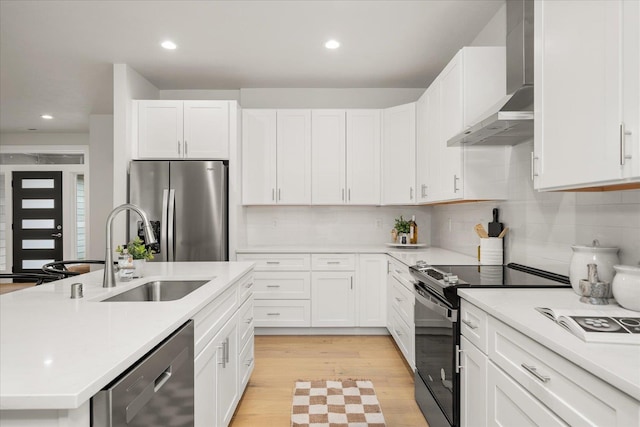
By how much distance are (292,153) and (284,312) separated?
5.59ft

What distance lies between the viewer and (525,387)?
1320 millimetres

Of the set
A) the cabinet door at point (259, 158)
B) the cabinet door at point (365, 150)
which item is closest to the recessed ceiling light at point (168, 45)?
the cabinet door at point (259, 158)

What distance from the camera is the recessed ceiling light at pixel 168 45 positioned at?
3459mm

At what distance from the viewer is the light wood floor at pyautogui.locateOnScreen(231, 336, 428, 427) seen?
2551 mm

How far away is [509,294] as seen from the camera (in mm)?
1788

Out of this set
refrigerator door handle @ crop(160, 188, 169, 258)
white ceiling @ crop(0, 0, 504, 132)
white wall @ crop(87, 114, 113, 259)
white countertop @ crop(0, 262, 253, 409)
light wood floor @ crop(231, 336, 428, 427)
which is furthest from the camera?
white wall @ crop(87, 114, 113, 259)

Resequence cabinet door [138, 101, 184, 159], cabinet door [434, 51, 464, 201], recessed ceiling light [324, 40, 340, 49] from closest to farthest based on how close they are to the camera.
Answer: cabinet door [434, 51, 464, 201], recessed ceiling light [324, 40, 340, 49], cabinet door [138, 101, 184, 159]

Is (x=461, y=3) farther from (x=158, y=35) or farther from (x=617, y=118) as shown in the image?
(x=158, y=35)

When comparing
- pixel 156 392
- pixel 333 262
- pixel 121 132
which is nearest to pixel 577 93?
pixel 156 392

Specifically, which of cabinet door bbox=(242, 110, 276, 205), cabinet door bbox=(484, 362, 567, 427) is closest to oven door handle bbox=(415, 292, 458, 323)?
cabinet door bbox=(484, 362, 567, 427)

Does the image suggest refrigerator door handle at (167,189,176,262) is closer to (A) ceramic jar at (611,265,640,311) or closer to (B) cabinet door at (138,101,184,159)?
(B) cabinet door at (138,101,184,159)

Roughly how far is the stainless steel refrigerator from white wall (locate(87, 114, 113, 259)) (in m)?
2.69

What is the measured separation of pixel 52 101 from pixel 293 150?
359 centimetres

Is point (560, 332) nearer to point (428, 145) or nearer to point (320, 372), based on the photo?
point (320, 372)
